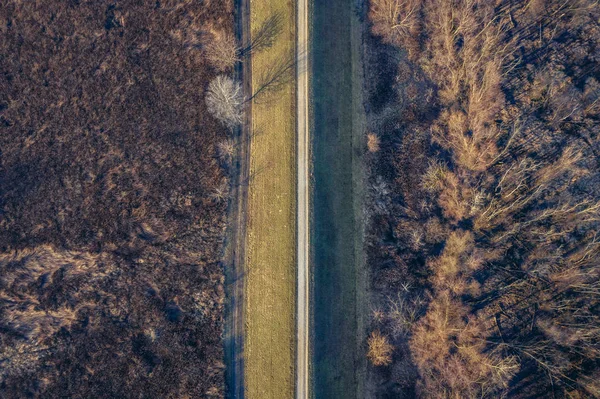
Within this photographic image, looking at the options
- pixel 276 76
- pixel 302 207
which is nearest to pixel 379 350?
pixel 302 207

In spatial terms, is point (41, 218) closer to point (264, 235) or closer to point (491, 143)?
point (264, 235)

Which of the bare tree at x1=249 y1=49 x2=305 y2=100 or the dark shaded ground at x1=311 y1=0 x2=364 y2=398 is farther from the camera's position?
the bare tree at x1=249 y1=49 x2=305 y2=100

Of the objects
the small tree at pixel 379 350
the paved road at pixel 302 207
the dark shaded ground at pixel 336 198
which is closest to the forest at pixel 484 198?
the small tree at pixel 379 350

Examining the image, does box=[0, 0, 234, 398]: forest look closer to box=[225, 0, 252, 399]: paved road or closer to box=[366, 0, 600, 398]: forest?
box=[225, 0, 252, 399]: paved road

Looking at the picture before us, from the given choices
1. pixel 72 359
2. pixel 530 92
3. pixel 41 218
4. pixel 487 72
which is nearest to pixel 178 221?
pixel 41 218

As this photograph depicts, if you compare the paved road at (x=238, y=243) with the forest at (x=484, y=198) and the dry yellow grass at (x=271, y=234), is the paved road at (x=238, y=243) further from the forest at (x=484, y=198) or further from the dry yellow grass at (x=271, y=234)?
the forest at (x=484, y=198)

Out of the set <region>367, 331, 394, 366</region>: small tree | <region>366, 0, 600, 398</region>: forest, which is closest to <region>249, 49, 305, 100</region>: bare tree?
<region>366, 0, 600, 398</region>: forest

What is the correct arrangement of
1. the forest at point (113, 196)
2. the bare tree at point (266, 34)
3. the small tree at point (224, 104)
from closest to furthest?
the forest at point (113, 196)
the small tree at point (224, 104)
the bare tree at point (266, 34)

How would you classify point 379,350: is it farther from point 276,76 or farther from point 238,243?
point 276,76
